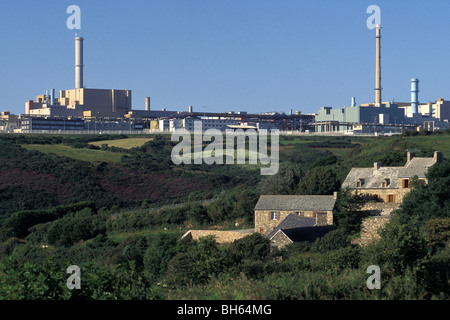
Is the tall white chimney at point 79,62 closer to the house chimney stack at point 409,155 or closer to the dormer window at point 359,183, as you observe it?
the house chimney stack at point 409,155

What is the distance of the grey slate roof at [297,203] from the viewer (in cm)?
4081

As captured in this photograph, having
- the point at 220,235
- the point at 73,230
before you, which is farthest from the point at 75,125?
the point at 220,235

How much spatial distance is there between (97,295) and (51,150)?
250 feet

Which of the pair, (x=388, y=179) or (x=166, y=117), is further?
(x=166, y=117)

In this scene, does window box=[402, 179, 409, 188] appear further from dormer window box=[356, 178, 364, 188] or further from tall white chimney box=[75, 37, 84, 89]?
tall white chimney box=[75, 37, 84, 89]

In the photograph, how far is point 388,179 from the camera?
142 ft

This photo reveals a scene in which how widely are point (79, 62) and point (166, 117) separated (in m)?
20.9

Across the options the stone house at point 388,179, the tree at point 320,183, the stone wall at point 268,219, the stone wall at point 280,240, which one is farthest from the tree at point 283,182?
the stone wall at point 280,240

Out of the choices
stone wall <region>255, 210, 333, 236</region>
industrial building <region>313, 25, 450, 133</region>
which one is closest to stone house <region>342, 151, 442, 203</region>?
stone wall <region>255, 210, 333, 236</region>

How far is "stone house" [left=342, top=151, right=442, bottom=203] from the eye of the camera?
1663 inches

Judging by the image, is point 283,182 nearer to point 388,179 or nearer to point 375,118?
point 388,179

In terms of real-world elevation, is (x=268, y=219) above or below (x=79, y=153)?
below

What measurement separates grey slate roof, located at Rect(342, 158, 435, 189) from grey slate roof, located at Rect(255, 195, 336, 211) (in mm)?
2779

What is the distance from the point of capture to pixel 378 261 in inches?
870
